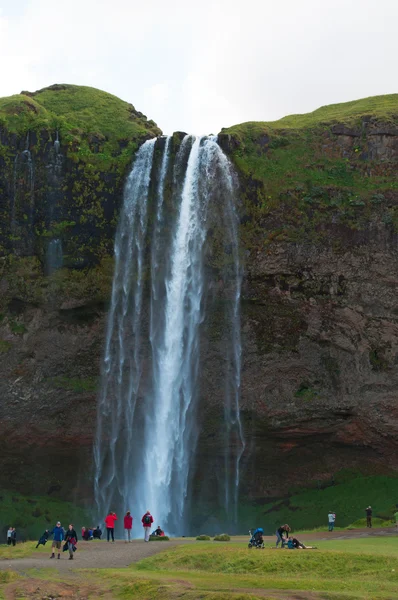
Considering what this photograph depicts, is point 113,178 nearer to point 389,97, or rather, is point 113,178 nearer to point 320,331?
point 320,331

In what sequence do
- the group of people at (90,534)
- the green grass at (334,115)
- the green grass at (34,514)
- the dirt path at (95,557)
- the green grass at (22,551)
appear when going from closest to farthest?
the dirt path at (95,557) < the green grass at (22,551) < the group of people at (90,534) < the green grass at (34,514) < the green grass at (334,115)

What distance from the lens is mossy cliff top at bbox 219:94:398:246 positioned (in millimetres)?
44969

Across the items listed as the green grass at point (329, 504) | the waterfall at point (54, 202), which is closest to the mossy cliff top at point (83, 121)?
the waterfall at point (54, 202)

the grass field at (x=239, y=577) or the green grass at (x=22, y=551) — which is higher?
the green grass at (x=22, y=551)

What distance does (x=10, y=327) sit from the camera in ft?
151

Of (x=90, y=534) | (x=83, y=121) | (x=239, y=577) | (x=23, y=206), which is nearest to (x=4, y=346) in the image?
(x=23, y=206)

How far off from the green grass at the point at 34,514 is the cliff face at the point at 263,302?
853mm

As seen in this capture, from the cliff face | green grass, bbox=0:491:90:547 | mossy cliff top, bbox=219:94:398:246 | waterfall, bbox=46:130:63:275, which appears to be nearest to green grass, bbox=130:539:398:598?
the cliff face

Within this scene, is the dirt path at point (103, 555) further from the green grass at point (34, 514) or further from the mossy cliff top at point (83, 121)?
the mossy cliff top at point (83, 121)

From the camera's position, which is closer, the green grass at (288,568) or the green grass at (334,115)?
the green grass at (288,568)

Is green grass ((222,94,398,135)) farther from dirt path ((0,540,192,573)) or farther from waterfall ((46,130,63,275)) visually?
dirt path ((0,540,192,573))

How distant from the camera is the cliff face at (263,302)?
4328cm

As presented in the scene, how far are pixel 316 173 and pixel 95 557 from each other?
29213 mm

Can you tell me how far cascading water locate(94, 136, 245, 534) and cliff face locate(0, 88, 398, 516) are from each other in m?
0.78
